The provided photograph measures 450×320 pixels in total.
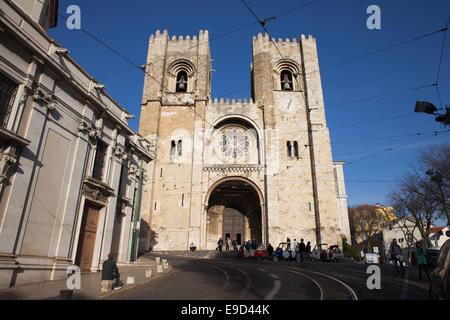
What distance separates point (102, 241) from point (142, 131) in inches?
655

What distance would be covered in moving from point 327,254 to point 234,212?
11646 mm

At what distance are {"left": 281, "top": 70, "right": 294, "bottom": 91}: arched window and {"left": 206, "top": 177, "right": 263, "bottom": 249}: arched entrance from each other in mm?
11132

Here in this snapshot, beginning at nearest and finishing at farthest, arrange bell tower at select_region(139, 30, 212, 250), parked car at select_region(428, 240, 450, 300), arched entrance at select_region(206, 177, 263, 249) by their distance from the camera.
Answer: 1. parked car at select_region(428, 240, 450, 300)
2. bell tower at select_region(139, 30, 212, 250)
3. arched entrance at select_region(206, 177, 263, 249)

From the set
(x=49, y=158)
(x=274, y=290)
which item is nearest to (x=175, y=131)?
(x=49, y=158)

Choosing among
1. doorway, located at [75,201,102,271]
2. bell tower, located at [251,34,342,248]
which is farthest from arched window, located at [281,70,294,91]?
doorway, located at [75,201,102,271]

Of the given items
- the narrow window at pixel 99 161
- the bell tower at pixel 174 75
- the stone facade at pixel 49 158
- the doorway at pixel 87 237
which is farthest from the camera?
the bell tower at pixel 174 75

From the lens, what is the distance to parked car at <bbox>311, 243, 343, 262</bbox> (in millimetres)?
20609

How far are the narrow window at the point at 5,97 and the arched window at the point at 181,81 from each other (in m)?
23.1

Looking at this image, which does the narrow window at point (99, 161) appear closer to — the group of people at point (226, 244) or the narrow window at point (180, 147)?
the group of people at point (226, 244)

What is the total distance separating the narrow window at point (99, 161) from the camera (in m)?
12.6

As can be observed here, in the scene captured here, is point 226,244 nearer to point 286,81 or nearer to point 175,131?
point 175,131

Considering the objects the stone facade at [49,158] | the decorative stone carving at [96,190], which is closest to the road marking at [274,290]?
the stone facade at [49,158]

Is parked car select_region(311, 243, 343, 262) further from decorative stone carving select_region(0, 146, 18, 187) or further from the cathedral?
decorative stone carving select_region(0, 146, 18, 187)
